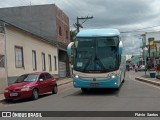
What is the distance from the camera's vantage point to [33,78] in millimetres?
19422

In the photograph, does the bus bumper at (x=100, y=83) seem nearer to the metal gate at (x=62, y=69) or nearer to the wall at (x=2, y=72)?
the wall at (x=2, y=72)

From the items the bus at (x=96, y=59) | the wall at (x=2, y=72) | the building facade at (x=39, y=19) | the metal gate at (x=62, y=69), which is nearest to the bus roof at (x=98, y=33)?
the bus at (x=96, y=59)

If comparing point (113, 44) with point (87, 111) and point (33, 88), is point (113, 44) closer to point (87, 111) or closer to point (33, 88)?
point (33, 88)

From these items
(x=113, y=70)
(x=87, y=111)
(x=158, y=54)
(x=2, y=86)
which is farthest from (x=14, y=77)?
(x=158, y=54)

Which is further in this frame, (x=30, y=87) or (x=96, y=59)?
(x=96, y=59)

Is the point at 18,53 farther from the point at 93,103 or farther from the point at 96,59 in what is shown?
the point at 93,103

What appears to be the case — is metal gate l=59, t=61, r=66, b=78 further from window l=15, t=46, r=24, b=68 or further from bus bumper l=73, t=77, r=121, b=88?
bus bumper l=73, t=77, r=121, b=88

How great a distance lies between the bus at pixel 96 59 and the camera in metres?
18.5

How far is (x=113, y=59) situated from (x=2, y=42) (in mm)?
8709

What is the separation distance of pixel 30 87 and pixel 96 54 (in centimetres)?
412

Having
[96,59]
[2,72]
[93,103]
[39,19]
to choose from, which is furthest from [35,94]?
[39,19]

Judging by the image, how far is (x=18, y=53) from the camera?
87.3 feet

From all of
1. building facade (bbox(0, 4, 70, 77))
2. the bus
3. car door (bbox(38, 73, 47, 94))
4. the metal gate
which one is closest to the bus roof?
the bus

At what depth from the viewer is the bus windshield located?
732 inches
